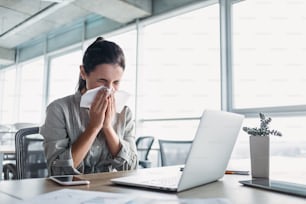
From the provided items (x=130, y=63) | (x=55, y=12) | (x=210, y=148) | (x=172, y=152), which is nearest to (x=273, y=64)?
(x=172, y=152)

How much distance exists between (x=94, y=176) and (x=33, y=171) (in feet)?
1.45

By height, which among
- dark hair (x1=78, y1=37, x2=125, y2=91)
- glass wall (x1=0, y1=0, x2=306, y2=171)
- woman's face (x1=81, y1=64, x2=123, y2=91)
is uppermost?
glass wall (x1=0, y1=0, x2=306, y2=171)

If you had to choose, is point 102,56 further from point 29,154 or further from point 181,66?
point 181,66

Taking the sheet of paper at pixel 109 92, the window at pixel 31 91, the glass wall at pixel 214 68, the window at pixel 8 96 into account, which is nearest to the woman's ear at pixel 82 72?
the sheet of paper at pixel 109 92

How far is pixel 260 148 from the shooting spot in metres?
0.95

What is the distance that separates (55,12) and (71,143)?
4.45 metres

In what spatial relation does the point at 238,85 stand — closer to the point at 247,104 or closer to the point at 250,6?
the point at 247,104

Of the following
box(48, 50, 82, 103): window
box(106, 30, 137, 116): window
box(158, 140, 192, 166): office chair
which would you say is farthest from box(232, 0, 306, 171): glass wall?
box(48, 50, 82, 103): window

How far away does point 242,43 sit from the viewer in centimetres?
356

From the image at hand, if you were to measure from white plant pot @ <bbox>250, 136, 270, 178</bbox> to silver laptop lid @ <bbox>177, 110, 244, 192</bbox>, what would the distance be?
10 cm

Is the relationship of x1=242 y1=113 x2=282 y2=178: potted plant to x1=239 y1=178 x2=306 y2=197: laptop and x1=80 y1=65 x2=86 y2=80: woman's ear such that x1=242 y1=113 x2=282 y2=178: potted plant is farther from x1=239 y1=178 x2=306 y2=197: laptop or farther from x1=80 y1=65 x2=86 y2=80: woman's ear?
x1=80 y1=65 x2=86 y2=80: woman's ear

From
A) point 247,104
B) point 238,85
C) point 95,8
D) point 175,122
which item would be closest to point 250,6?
point 238,85

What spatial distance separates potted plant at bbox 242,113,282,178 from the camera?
930 millimetres

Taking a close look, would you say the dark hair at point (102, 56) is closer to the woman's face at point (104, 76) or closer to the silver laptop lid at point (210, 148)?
the woman's face at point (104, 76)
